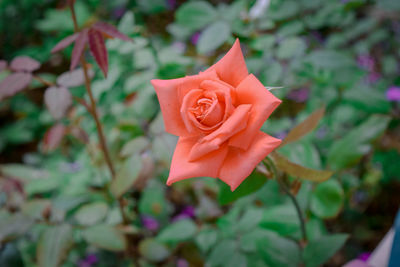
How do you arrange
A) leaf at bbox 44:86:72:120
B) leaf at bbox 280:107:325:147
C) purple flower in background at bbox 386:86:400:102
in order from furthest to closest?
purple flower in background at bbox 386:86:400:102 < leaf at bbox 44:86:72:120 < leaf at bbox 280:107:325:147

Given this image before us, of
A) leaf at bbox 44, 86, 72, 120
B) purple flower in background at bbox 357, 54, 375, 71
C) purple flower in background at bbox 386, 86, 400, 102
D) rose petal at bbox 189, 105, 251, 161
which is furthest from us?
purple flower in background at bbox 357, 54, 375, 71

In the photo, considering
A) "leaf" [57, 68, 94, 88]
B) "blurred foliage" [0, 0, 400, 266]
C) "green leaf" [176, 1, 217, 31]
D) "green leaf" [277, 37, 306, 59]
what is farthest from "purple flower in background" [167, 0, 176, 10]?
"leaf" [57, 68, 94, 88]

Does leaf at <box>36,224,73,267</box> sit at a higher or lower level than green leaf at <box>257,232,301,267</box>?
higher

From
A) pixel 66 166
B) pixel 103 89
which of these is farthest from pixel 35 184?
pixel 103 89

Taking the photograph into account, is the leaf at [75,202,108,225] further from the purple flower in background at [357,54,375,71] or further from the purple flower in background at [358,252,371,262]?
the purple flower in background at [357,54,375,71]

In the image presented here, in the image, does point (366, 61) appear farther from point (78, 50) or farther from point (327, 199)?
point (78, 50)

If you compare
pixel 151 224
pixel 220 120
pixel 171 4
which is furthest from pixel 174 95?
pixel 171 4

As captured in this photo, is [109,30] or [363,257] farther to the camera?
[363,257]

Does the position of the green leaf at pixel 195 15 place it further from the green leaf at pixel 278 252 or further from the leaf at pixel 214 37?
the green leaf at pixel 278 252

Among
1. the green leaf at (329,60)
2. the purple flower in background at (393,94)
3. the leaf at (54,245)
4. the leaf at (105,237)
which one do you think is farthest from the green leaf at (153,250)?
the purple flower in background at (393,94)
